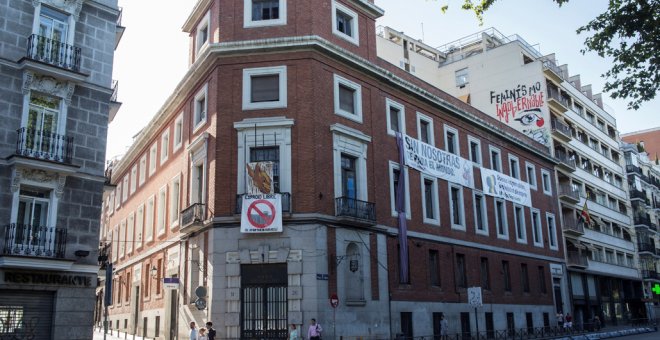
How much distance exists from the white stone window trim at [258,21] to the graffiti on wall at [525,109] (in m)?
28.0

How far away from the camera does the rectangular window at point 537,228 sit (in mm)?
45116

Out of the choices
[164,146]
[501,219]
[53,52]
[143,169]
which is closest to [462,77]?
[501,219]

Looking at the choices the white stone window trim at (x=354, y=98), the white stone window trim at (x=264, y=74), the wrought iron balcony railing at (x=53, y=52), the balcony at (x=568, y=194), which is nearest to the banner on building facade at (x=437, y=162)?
the white stone window trim at (x=354, y=98)

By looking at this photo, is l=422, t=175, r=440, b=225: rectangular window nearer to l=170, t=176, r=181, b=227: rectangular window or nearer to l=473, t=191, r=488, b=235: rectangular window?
l=473, t=191, r=488, b=235: rectangular window

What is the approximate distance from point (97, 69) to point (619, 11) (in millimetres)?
17694

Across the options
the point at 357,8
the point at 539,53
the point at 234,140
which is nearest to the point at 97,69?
the point at 234,140

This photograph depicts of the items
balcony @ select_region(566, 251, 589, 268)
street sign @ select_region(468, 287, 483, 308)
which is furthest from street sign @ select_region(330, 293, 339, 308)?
balcony @ select_region(566, 251, 589, 268)

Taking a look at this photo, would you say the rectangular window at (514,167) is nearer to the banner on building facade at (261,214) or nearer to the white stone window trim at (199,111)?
the white stone window trim at (199,111)

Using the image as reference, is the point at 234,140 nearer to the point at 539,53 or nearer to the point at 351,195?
the point at 351,195

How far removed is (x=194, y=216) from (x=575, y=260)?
34.4m

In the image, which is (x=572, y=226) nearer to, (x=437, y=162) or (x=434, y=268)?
(x=437, y=162)

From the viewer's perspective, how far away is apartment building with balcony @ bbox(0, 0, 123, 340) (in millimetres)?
19047

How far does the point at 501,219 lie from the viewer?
41344mm

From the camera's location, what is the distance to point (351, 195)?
2856cm
